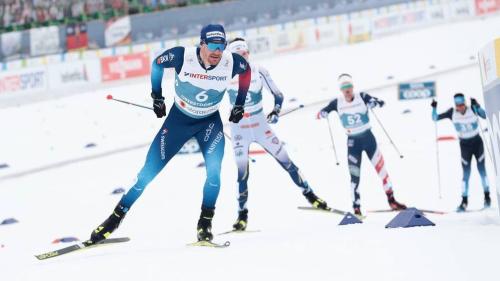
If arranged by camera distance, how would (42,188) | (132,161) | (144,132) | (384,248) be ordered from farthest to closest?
1. (144,132)
2. (132,161)
3. (42,188)
4. (384,248)

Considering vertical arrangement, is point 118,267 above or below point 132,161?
above

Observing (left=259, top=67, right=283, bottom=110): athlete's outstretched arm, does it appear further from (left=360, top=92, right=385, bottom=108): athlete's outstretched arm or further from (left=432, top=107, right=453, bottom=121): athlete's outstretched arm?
(left=432, top=107, right=453, bottom=121): athlete's outstretched arm

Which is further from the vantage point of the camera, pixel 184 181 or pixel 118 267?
pixel 184 181

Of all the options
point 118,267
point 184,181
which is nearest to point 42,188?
point 184,181

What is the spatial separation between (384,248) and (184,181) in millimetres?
7638

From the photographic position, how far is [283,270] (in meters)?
4.65

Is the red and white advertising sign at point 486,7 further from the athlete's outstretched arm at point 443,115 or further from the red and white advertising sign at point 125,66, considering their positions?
the athlete's outstretched arm at point 443,115

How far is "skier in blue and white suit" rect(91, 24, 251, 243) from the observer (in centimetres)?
647

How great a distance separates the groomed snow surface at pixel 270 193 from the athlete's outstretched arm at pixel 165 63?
58.3 inches

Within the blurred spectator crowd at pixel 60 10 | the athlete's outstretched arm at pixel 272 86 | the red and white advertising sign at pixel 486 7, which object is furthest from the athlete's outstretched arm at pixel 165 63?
the red and white advertising sign at pixel 486 7

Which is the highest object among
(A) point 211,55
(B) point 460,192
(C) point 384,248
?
(A) point 211,55

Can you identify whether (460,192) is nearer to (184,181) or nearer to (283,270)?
(184,181)

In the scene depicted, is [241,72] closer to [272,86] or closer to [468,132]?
[272,86]

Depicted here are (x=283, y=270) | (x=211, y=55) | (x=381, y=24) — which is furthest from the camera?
(x=381, y=24)
